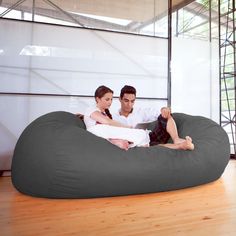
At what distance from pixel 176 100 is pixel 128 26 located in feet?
3.78

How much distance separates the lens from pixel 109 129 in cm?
222

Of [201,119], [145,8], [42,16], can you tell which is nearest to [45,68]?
[42,16]

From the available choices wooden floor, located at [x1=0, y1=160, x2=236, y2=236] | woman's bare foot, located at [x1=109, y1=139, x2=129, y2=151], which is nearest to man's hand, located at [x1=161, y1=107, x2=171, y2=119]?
woman's bare foot, located at [x1=109, y1=139, x2=129, y2=151]

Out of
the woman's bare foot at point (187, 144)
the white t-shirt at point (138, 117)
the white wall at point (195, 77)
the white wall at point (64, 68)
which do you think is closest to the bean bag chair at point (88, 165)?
the woman's bare foot at point (187, 144)

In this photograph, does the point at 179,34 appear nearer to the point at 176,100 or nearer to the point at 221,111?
the point at 176,100

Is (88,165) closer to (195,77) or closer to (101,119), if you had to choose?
(101,119)

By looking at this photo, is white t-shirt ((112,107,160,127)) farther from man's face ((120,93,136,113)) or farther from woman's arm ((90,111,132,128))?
woman's arm ((90,111,132,128))

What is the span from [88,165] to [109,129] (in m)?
0.41

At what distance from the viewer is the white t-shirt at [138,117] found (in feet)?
9.09

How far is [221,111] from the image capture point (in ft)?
14.2

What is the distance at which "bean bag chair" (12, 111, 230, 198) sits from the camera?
6.27 ft

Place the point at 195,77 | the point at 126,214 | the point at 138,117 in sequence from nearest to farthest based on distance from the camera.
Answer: the point at 126,214 → the point at 138,117 → the point at 195,77

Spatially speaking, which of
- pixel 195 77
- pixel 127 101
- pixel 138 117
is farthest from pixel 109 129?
pixel 195 77

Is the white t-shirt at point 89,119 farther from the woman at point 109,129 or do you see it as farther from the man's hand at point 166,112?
the man's hand at point 166,112
